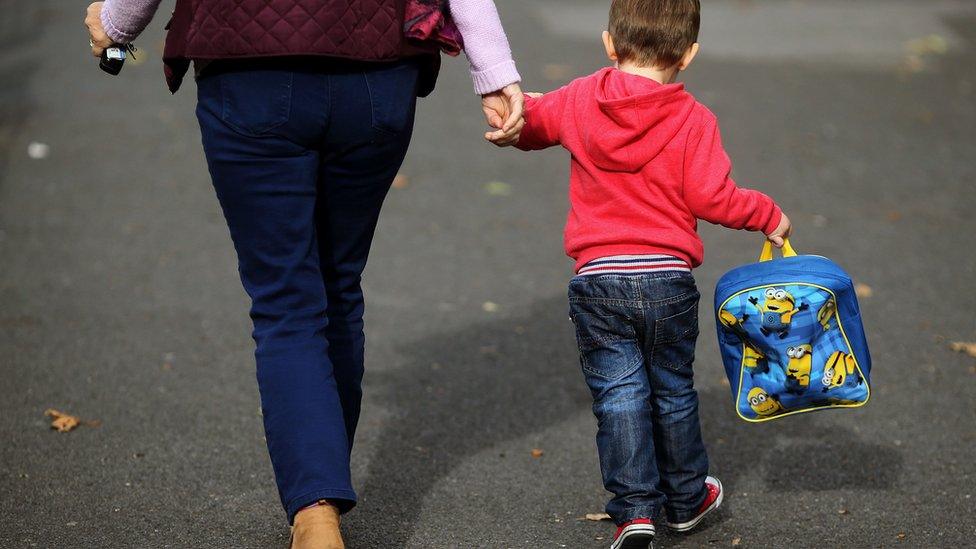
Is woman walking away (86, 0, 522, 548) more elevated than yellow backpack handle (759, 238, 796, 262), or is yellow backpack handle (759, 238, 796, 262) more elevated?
woman walking away (86, 0, 522, 548)

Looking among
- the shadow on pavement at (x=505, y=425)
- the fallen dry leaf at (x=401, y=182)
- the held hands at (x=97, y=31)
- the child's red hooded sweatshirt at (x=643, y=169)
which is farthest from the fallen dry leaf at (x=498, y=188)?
the held hands at (x=97, y=31)

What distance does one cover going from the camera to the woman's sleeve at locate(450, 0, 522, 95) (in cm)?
295

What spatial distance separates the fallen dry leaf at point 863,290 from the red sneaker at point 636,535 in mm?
2963

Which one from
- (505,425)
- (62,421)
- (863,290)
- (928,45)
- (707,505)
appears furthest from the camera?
(928,45)

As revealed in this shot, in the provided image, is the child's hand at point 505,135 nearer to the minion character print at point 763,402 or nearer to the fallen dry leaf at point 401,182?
the minion character print at point 763,402

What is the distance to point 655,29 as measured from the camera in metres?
3.07

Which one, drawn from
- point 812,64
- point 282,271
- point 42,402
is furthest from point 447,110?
point 282,271

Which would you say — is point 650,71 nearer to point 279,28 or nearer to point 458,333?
point 279,28

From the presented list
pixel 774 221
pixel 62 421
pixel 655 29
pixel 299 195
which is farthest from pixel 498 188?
pixel 299 195

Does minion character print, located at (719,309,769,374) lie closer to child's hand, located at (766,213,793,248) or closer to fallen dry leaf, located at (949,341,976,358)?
child's hand, located at (766,213,793,248)

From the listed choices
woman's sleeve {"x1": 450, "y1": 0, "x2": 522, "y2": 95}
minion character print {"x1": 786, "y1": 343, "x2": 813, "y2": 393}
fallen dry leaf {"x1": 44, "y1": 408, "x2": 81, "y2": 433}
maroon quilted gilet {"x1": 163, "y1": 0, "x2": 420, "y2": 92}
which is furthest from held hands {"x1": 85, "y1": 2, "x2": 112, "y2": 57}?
minion character print {"x1": 786, "y1": 343, "x2": 813, "y2": 393}

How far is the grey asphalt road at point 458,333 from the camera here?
3668 millimetres

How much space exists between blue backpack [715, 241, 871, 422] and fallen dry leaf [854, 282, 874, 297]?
2.54 m

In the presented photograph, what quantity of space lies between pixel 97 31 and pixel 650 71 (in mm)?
1399
